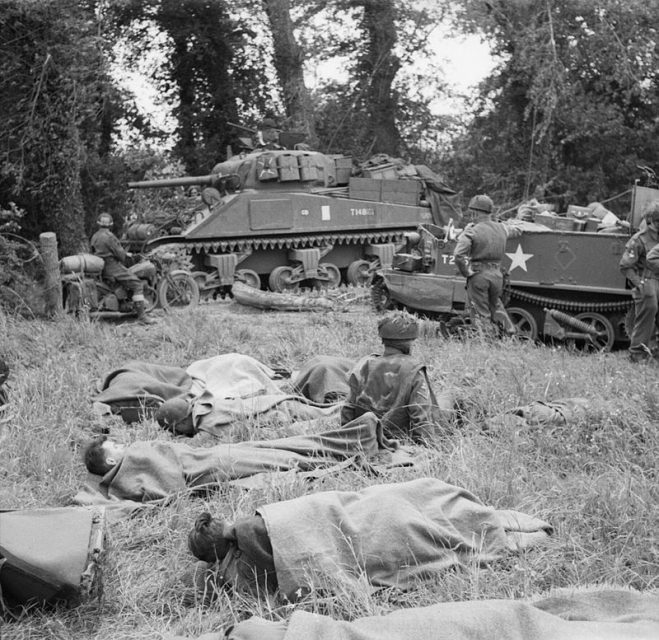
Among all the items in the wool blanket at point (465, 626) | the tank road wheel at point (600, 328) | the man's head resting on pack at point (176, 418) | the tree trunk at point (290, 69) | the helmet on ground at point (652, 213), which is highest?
the tree trunk at point (290, 69)

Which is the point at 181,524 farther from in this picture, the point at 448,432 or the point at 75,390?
the point at 75,390

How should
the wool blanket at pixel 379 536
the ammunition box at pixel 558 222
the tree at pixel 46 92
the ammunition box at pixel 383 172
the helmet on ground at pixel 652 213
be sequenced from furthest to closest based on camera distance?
1. the ammunition box at pixel 383 172
2. the tree at pixel 46 92
3. the ammunition box at pixel 558 222
4. the helmet on ground at pixel 652 213
5. the wool blanket at pixel 379 536

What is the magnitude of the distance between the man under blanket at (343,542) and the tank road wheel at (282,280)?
1123 cm

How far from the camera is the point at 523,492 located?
188 inches

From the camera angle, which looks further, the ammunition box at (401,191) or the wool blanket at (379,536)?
the ammunition box at (401,191)

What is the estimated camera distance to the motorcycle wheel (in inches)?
518

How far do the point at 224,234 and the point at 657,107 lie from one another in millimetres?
9528

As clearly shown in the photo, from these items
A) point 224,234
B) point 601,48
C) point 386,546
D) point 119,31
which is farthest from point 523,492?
point 119,31

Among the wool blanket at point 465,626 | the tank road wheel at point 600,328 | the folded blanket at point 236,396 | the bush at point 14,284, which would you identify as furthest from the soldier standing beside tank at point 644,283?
the bush at point 14,284

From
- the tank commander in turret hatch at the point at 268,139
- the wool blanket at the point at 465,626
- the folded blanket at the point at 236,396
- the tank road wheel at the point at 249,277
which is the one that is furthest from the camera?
the tank commander in turret hatch at the point at 268,139

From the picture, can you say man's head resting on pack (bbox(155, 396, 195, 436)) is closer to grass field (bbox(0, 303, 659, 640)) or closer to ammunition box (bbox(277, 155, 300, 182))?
grass field (bbox(0, 303, 659, 640))

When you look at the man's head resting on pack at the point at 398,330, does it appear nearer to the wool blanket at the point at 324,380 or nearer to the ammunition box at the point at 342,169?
the wool blanket at the point at 324,380

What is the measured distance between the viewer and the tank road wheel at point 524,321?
1070 centimetres

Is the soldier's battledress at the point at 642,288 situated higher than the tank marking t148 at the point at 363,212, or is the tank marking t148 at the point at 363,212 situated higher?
the tank marking t148 at the point at 363,212
